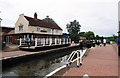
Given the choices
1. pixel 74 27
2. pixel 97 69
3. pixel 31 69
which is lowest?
pixel 31 69

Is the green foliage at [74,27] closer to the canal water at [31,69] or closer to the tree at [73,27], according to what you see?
the tree at [73,27]

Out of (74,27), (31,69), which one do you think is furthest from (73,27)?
(31,69)

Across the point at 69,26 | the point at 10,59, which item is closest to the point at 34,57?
the point at 10,59

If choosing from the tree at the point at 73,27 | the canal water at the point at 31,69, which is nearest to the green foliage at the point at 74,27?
the tree at the point at 73,27

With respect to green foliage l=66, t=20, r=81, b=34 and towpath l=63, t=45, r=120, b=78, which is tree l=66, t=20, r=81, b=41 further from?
towpath l=63, t=45, r=120, b=78

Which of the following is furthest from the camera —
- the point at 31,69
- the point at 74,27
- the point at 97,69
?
the point at 74,27

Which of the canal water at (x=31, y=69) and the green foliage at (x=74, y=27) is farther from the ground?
the green foliage at (x=74, y=27)

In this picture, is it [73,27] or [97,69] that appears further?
[73,27]

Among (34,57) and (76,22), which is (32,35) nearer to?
(34,57)

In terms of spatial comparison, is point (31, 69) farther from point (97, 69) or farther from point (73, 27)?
point (73, 27)

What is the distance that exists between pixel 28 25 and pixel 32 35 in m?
3.40

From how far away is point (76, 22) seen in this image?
254ft

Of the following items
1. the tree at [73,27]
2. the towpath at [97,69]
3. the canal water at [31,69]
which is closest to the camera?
the towpath at [97,69]

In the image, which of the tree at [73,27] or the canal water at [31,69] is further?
the tree at [73,27]
